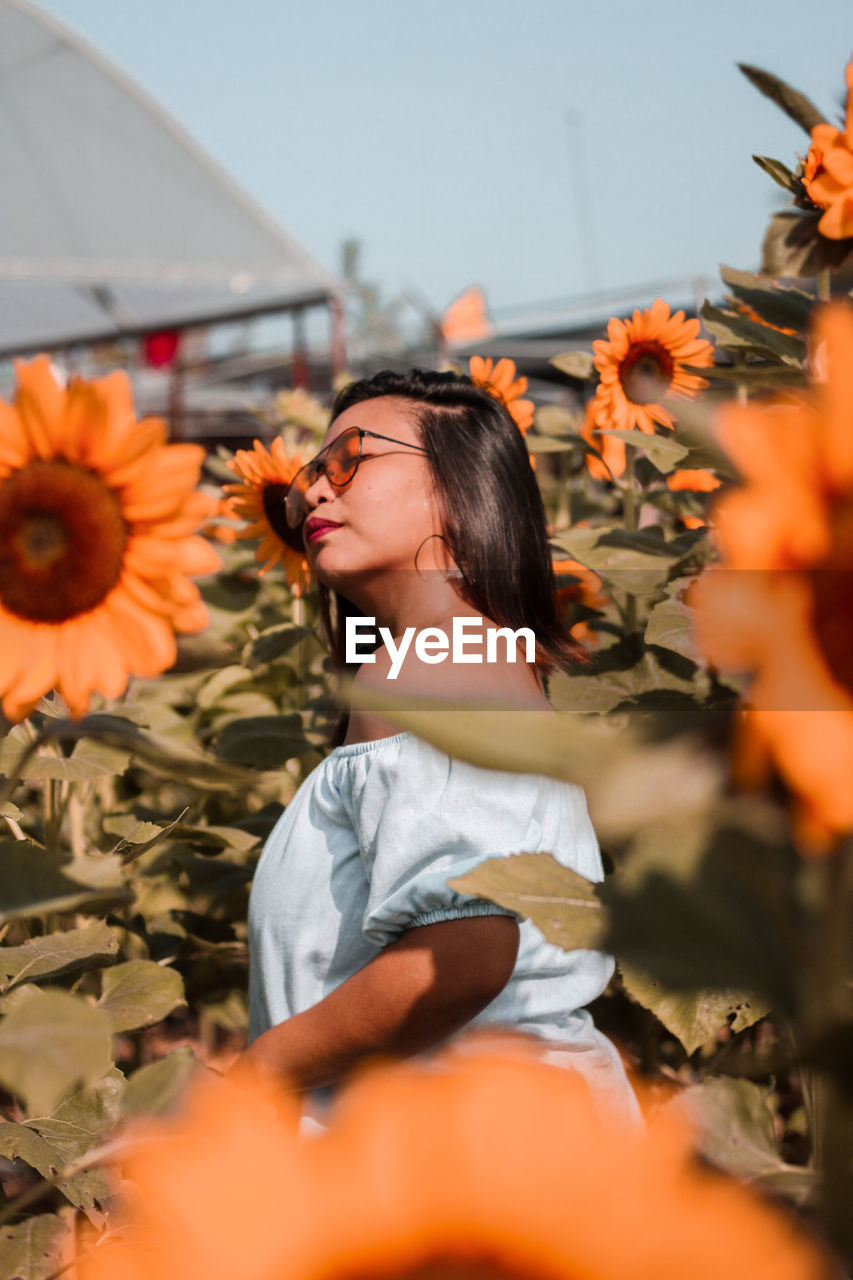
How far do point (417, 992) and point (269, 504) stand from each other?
0.81 metres

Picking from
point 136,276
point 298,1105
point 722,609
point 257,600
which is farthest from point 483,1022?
point 136,276

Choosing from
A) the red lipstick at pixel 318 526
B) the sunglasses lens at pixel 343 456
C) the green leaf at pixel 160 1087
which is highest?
the sunglasses lens at pixel 343 456

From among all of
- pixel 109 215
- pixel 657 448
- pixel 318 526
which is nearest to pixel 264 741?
pixel 318 526

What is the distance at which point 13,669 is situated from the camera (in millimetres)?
507

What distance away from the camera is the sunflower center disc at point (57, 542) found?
0.51 meters

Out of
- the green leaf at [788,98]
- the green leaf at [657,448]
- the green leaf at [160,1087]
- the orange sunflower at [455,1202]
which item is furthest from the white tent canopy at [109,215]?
the orange sunflower at [455,1202]

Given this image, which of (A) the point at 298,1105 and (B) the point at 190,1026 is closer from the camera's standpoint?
(A) the point at 298,1105

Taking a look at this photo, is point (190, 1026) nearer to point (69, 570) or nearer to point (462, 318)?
point (69, 570)

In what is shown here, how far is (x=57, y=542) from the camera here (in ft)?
1.72

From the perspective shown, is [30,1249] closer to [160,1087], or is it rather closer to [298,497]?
[160,1087]

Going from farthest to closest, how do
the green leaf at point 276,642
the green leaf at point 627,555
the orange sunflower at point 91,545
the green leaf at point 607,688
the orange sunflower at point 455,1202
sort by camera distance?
1. the green leaf at point 276,642
2. the green leaf at point 607,688
3. the green leaf at point 627,555
4. the orange sunflower at point 91,545
5. the orange sunflower at point 455,1202

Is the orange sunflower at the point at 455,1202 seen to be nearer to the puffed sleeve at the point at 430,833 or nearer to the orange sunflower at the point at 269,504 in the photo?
the puffed sleeve at the point at 430,833

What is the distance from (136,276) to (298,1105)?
18.5 ft

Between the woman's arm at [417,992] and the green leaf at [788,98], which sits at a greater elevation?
the green leaf at [788,98]
